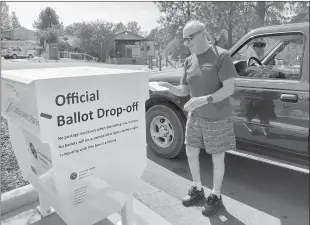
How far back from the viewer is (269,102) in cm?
265

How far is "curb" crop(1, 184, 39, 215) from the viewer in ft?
8.00

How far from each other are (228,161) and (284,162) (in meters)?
0.89

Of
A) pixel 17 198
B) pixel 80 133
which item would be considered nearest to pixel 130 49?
pixel 17 198

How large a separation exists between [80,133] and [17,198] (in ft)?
4.08

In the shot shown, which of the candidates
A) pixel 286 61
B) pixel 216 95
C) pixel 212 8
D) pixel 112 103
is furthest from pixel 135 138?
pixel 212 8

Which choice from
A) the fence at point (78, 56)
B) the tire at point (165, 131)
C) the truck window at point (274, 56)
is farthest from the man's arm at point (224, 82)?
the fence at point (78, 56)

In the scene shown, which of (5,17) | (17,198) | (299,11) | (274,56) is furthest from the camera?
(274,56)

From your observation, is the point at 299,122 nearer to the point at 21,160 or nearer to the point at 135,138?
the point at 135,138

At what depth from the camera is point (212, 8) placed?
7.61 meters

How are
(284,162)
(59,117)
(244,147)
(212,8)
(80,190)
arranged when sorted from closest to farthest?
(59,117), (80,190), (284,162), (244,147), (212,8)

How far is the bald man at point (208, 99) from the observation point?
2186mm

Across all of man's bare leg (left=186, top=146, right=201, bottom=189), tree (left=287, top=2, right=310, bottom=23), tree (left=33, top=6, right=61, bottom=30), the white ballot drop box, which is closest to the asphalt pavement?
man's bare leg (left=186, top=146, right=201, bottom=189)

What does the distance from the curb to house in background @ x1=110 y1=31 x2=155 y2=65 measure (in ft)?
72.1

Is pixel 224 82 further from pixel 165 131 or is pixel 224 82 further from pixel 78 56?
pixel 78 56
